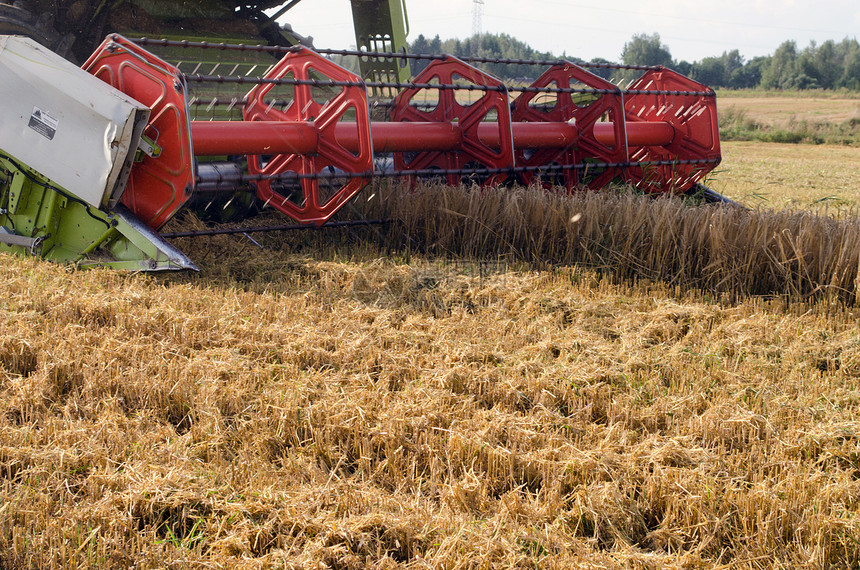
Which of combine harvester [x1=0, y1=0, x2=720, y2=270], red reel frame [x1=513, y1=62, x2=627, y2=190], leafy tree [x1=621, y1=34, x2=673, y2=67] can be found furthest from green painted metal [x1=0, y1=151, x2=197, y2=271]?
leafy tree [x1=621, y1=34, x2=673, y2=67]

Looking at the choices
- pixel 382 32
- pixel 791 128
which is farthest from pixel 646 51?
pixel 382 32

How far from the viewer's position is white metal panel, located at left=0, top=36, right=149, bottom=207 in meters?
4.05

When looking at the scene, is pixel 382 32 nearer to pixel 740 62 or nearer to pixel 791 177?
pixel 791 177

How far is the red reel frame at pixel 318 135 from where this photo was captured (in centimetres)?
480

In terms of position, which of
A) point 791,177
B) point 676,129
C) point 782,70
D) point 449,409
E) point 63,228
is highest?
point 782,70

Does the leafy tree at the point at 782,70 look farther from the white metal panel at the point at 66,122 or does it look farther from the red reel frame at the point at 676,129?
the white metal panel at the point at 66,122

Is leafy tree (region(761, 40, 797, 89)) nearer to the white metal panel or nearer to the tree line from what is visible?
the tree line

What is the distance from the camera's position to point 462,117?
19.3 ft

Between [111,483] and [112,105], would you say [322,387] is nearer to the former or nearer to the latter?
[111,483]

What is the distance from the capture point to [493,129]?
5.98 m

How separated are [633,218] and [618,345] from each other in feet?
Answer: 5.27

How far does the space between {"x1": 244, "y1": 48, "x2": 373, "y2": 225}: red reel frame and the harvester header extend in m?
0.01

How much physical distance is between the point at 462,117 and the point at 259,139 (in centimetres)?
176

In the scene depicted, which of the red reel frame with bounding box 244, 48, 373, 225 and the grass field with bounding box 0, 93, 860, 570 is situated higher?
the red reel frame with bounding box 244, 48, 373, 225
